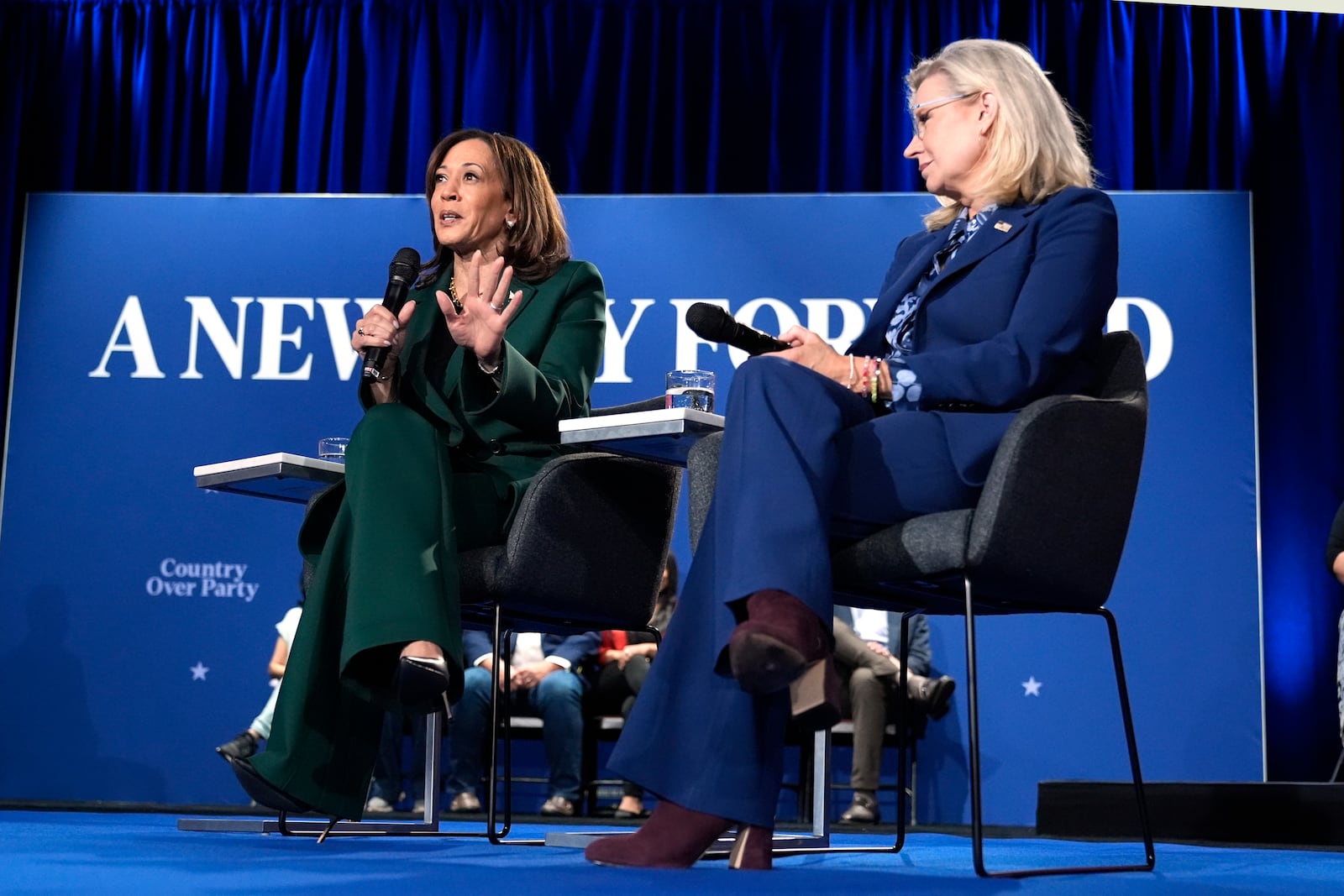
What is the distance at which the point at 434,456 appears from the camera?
6.88ft

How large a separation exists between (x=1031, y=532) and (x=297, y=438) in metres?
3.80

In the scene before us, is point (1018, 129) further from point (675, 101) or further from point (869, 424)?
point (675, 101)

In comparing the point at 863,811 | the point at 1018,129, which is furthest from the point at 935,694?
the point at 1018,129

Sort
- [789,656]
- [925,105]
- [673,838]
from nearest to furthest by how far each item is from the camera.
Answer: [789,656], [673,838], [925,105]

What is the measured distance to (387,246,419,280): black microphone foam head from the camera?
2.41 metres

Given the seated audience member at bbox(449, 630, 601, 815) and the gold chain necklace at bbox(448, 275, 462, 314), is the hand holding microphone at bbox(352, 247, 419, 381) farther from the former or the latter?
the seated audience member at bbox(449, 630, 601, 815)

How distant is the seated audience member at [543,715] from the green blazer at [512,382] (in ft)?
7.49

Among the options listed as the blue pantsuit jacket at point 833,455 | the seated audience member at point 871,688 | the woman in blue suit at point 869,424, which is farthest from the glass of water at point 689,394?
the seated audience member at point 871,688

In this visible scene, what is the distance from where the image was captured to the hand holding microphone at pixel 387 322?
2.32 m

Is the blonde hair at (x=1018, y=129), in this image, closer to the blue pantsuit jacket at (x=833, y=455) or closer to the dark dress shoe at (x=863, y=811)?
the blue pantsuit jacket at (x=833, y=455)

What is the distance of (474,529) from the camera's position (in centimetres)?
227

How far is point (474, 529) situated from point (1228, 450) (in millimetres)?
3415

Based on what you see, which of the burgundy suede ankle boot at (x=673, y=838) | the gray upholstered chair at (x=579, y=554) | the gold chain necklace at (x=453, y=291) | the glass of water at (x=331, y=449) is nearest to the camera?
the burgundy suede ankle boot at (x=673, y=838)

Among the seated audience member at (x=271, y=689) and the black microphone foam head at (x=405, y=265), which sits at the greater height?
the black microphone foam head at (x=405, y=265)
